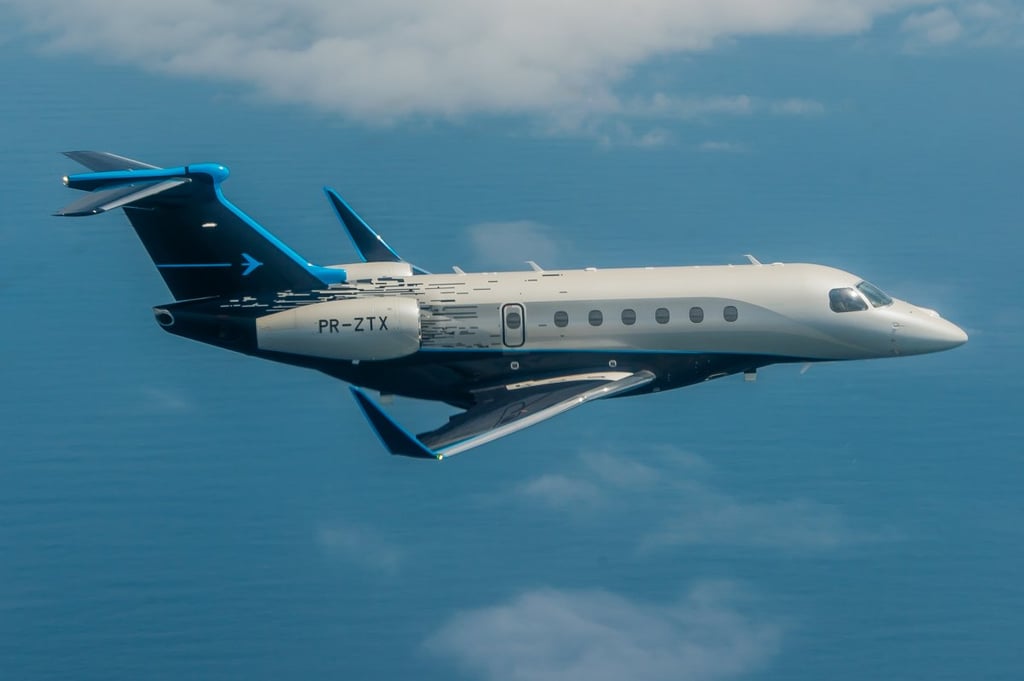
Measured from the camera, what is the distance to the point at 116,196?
37969 mm

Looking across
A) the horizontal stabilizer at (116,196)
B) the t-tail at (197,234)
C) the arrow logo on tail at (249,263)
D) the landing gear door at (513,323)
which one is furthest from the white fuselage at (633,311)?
the horizontal stabilizer at (116,196)

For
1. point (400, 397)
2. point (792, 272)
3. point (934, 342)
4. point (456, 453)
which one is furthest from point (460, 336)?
point (934, 342)

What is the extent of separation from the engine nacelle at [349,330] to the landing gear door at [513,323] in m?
2.24

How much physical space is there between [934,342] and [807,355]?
11.2 ft

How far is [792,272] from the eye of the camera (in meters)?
41.6

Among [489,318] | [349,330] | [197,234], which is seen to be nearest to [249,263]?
[197,234]

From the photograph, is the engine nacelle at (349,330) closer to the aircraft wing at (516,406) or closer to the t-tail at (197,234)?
the t-tail at (197,234)

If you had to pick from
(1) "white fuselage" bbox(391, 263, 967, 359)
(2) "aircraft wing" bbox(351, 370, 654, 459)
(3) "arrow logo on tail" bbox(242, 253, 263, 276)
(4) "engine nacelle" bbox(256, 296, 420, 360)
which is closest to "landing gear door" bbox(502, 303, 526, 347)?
(1) "white fuselage" bbox(391, 263, 967, 359)

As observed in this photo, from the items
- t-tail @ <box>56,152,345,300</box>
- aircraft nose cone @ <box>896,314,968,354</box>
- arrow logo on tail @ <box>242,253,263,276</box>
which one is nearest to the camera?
t-tail @ <box>56,152,345,300</box>

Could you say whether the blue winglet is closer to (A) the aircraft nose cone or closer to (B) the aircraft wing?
(B) the aircraft wing

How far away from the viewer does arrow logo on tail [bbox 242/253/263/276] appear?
133ft

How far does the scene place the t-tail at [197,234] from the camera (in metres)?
39.0

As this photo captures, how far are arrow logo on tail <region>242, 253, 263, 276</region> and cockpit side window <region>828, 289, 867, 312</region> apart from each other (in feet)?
49.0

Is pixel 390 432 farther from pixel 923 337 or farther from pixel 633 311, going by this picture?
pixel 923 337
